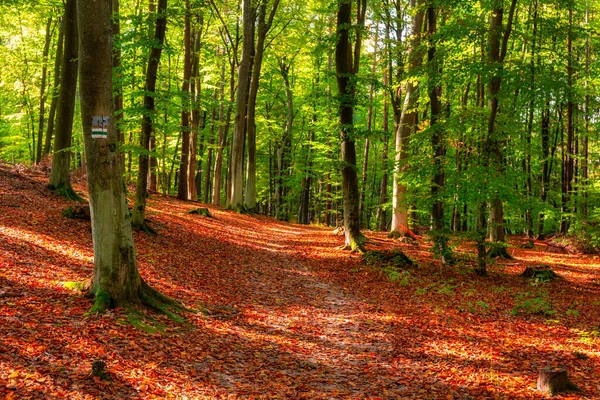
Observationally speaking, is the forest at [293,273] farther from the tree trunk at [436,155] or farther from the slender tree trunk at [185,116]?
the slender tree trunk at [185,116]

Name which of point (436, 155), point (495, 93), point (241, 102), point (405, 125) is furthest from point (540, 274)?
point (241, 102)

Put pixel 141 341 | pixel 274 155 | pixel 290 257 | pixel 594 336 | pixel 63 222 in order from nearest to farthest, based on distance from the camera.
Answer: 1. pixel 141 341
2. pixel 594 336
3. pixel 63 222
4. pixel 290 257
5. pixel 274 155

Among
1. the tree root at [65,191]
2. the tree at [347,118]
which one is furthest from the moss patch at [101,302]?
the tree at [347,118]

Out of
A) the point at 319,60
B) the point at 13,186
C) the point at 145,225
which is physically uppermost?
the point at 319,60

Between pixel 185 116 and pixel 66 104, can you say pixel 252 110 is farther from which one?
pixel 66 104

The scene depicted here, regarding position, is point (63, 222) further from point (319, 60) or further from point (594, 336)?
point (319, 60)

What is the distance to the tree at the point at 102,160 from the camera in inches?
221

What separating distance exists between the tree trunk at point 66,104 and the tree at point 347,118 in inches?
294

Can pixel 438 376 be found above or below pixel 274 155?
below

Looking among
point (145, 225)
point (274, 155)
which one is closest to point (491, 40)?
point (145, 225)

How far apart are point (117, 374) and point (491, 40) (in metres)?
11.9

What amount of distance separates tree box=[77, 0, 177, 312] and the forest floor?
0.45m

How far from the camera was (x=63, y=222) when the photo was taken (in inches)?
396

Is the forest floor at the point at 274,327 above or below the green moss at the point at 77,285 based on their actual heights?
below
